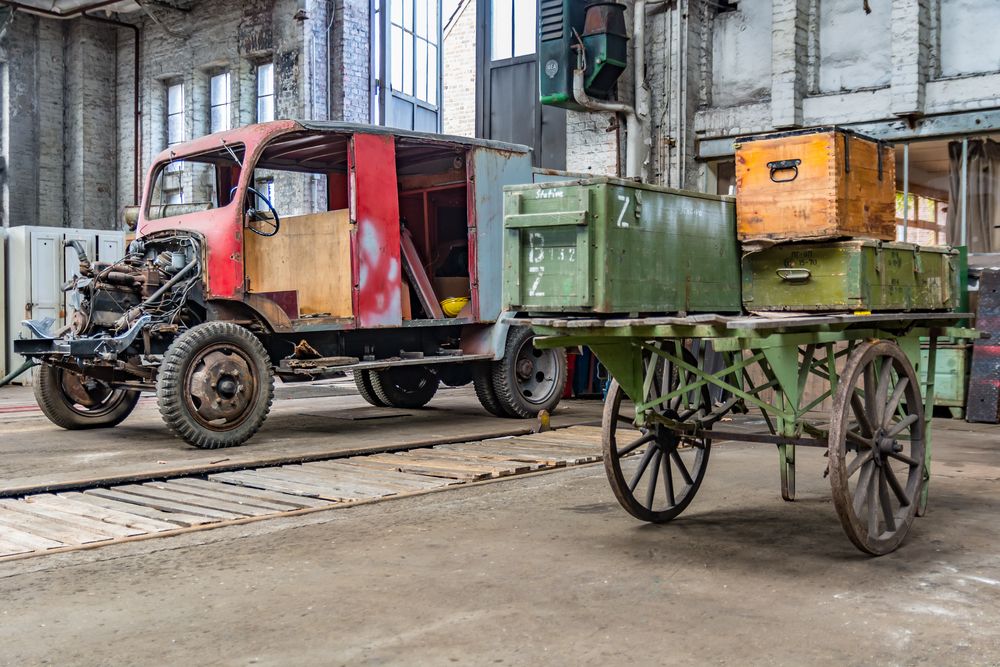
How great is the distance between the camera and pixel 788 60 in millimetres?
13914

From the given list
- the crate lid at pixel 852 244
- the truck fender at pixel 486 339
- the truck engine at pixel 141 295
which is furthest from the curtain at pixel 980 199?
the truck engine at pixel 141 295

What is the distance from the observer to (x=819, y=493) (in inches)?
263

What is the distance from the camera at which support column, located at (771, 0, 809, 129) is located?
45.6 ft

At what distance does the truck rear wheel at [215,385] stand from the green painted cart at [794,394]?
13.4 feet

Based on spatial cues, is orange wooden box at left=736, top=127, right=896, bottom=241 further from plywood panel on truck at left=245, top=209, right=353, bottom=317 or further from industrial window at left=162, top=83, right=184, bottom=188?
industrial window at left=162, top=83, right=184, bottom=188

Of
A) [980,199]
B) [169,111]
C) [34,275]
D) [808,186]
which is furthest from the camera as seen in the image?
[169,111]

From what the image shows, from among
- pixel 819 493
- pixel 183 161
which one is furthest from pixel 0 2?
pixel 819 493

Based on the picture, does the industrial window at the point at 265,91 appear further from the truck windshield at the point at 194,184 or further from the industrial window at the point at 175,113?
the truck windshield at the point at 194,184

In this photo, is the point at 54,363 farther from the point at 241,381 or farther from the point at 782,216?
the point at 782,216

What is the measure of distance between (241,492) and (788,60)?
33.8 feet

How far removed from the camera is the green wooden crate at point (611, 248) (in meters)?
4.70

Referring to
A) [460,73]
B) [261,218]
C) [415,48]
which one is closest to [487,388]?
[261,218]

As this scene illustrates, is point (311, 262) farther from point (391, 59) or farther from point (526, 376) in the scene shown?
point (391, 59)

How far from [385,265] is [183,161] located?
235 centimetres
